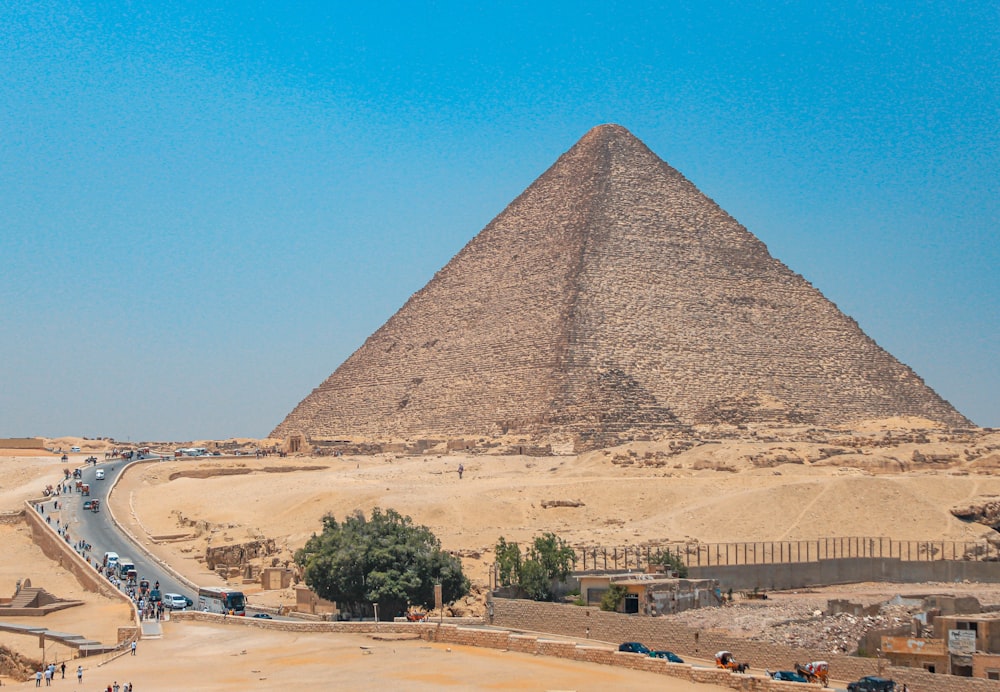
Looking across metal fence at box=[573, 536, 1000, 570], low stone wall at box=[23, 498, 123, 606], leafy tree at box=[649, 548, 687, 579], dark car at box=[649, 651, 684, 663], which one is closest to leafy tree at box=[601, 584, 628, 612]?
dark car at box=[649, 651, 684, 663]

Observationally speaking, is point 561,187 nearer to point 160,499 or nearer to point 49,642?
point 160,499

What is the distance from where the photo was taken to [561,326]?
80.3m

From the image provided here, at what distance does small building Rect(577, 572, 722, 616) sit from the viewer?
26.3 meters

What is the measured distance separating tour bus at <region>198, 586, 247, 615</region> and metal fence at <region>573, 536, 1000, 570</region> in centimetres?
621

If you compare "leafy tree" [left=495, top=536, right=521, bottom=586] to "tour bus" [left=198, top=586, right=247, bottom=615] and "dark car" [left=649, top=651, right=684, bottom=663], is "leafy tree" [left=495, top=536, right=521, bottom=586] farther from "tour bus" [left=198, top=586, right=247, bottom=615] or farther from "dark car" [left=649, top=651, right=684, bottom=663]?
"dark car" [left=649, top=651, right=684, bottom=663]

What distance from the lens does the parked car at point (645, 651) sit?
22953 mm

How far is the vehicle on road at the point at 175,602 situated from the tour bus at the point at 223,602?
26 cm

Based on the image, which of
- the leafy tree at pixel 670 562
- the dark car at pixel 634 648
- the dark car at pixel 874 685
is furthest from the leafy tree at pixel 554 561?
the dark car at pixel 874 685

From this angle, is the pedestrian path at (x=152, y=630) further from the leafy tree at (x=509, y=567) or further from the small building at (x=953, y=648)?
the small building at (x=953, y=648)

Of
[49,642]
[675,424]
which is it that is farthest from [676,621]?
[675,424]

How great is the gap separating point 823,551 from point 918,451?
16.3 meters

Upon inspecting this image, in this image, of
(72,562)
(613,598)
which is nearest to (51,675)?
(613,598)

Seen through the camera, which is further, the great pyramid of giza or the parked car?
the great pyramid of giza

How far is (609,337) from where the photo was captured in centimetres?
8062
